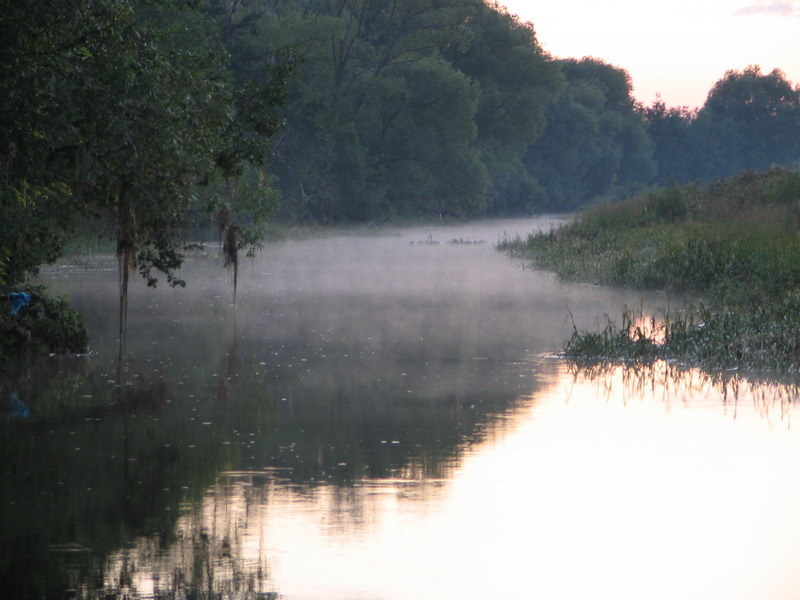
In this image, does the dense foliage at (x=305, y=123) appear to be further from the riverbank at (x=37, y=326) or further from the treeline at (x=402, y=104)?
the riverbank at (x=37, y=326)

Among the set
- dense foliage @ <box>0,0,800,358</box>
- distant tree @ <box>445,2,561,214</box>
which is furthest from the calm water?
distant tree @ <box>445,2,561,214</box>

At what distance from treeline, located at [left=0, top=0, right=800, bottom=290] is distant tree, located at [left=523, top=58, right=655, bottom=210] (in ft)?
0.71

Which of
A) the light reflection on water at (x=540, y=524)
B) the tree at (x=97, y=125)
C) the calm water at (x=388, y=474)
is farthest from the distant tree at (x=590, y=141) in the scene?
the light reflection on water at (x=540, y=524)

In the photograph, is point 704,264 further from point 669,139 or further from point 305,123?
point 669,139

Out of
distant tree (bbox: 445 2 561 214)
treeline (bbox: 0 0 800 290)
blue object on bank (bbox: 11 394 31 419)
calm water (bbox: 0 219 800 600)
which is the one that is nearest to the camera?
calm water (bbox: 0 219 800 600)

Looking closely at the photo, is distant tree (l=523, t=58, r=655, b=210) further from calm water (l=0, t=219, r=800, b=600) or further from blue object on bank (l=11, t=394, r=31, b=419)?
blue object on bank (l=11, t=394, r=31, b=419)

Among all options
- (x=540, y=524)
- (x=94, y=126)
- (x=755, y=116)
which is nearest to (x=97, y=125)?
(x=94, y=126)

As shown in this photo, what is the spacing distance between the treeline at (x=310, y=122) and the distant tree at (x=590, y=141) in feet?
0.71

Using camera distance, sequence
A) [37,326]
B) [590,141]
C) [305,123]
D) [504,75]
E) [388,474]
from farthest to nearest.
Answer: [590,141], [504,75], [305,123], [37,326], [388,474]

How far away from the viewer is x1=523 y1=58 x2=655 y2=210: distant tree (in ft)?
373

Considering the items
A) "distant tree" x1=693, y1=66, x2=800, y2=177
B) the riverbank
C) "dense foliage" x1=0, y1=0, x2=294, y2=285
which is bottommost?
the riverbank

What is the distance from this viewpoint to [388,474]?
11.4 m

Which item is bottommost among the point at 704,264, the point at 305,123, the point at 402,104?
the point at 704,264

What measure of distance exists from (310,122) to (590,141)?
53035mm
